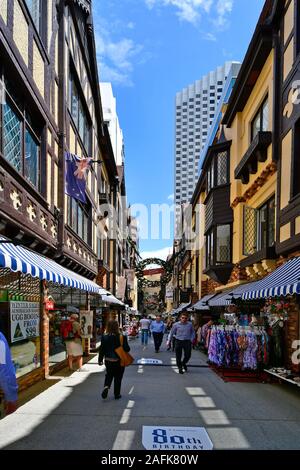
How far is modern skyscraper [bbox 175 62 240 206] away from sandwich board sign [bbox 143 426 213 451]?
11897cm

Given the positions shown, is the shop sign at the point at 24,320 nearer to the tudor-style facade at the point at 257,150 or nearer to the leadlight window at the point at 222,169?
the tudor-style facade at the point at 257,150

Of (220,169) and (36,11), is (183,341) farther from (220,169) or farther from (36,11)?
(220,169)

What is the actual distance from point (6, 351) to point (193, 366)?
9.84 metres

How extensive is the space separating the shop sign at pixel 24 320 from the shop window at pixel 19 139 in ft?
9.16

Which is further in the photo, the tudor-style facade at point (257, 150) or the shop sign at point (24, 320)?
the tudor-style facade at point (257, 150)

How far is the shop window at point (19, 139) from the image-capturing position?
8.09 meters

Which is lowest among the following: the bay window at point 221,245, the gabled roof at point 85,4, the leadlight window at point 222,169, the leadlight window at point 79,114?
the bay window at point 221,245

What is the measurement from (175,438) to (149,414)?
1289 millimetres

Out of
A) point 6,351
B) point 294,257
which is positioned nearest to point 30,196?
point 6,351

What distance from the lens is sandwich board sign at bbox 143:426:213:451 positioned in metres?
4.88

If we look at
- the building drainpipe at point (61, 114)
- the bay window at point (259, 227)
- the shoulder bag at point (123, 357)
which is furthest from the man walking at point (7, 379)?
the bay window at point (259, 227)

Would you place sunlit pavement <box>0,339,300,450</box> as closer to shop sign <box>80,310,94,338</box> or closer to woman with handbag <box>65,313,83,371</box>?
woman with handbag <box>65,313,83,371</box>

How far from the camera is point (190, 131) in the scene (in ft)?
423

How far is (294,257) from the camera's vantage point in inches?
385
